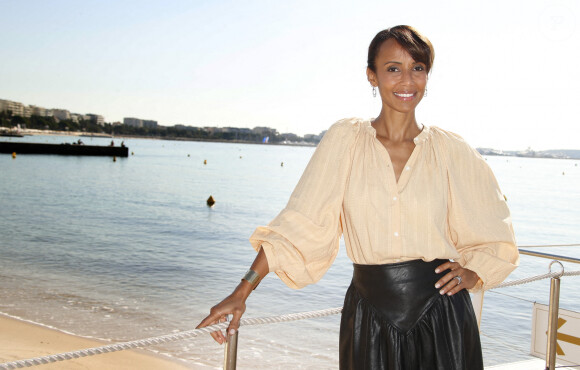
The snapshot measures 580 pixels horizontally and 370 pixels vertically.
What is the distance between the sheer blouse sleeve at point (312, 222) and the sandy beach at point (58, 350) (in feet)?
14.7

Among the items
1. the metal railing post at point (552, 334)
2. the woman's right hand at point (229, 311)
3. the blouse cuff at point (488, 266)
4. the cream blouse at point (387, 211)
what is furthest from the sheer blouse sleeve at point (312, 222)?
the metal railing post at point (552, 334)

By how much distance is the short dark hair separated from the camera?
1448mm

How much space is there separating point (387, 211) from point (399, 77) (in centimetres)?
38

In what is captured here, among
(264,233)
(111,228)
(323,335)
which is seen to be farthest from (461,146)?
(111,228)

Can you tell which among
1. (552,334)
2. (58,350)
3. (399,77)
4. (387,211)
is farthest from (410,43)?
(58,350)

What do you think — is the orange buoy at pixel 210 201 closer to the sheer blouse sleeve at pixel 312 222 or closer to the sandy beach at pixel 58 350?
the sandy beach at pixel 58 350

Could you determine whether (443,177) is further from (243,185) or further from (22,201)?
(243,185)

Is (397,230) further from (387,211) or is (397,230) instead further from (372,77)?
(372,77)

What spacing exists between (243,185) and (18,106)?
12808cm

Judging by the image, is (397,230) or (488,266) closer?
(397,230)

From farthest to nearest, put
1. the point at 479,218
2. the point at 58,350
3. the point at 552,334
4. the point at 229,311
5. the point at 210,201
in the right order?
the point at 210,201 < the point at 58,350 < the point at 552,334 < the point at 479,218 < the point at 229,311

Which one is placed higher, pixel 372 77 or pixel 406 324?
pixel 372 77

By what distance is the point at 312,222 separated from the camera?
4.63ft

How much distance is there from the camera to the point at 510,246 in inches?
59.2
